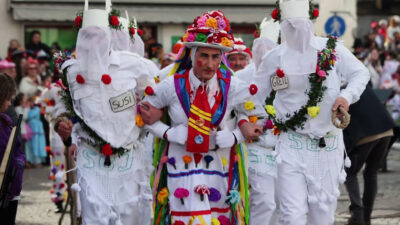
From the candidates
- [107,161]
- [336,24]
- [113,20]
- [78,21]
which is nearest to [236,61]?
[113,20]

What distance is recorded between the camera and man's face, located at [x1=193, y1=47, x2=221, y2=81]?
25.1 feet

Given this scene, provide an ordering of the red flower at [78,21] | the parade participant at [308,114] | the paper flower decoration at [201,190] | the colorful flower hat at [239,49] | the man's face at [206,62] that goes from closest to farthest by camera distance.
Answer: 1. the paper flower decoration at [201,190]
2. the man's face at [206,62]
3. the red flower at [78,21]
4. the parade participant at [308,114]
5. the colorful flower hat at [239,49]

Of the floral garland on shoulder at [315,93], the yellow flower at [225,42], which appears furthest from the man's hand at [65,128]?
the floral garland on shoulder at [315,93]

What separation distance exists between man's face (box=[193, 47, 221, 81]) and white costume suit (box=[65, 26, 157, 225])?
3.26 feet

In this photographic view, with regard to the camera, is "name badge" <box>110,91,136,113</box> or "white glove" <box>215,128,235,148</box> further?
"name badge" <box>110,91,136,113</box>

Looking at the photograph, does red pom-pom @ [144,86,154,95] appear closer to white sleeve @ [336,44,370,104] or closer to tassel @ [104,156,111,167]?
tassel @ [104,156,111,167]

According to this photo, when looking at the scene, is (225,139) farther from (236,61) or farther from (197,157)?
(236,61)

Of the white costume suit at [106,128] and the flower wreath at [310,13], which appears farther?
the flower wreath at [310,13]

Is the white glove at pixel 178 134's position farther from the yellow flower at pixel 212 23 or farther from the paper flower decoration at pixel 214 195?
the yellow flower at pixel 212 23

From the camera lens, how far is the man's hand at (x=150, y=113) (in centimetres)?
793

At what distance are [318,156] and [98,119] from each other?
6.52 ft

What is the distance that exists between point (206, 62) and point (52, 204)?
275 inches

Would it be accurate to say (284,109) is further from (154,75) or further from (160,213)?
(160,213)

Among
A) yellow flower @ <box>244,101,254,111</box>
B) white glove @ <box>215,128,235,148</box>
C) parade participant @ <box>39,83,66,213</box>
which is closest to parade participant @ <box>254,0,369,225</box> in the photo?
yellow flower @ <box>244,101,254,111</box>
